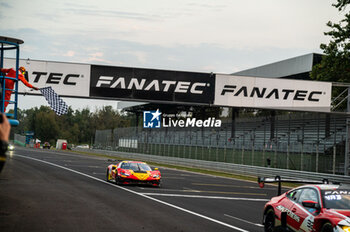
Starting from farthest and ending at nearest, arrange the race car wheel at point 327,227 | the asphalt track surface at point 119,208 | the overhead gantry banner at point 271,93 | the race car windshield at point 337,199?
the overhead gantry banner at point 271,93
the asphalt track surface at point 119,208
the race car windshield at point 337,199
the race car wheel at point 327,227

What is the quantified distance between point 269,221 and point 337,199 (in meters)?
2.02

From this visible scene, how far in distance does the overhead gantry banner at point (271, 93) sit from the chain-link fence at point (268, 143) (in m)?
3.49

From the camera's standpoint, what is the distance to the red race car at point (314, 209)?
337 inches

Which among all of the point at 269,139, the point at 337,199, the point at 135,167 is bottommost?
the point at 135,167

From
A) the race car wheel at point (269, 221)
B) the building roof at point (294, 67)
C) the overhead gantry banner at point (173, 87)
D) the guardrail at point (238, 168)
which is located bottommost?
the guardrail at point (238, 168)

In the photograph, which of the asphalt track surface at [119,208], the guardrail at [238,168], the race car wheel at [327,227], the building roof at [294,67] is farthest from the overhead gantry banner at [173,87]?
the building roof at [294,67]

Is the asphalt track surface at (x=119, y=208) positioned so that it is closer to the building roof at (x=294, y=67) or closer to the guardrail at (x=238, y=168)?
the guardrail at (x=238, y=168)

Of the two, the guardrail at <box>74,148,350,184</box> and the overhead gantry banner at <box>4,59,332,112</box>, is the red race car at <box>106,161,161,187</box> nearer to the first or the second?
the overhead gantry banner at <box>4,59,332,112</box>

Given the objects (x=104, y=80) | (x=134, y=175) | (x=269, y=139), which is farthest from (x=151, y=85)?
(x=269, y=139)

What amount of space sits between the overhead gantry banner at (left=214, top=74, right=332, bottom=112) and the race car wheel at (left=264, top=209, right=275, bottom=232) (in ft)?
50.1

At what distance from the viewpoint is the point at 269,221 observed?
35.9ft

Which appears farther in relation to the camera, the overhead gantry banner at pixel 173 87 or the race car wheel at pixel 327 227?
the overhead gantry banner at pixel 173 87

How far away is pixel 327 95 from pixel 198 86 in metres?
7.15

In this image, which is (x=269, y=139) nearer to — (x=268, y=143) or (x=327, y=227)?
(x=268, y=143)
